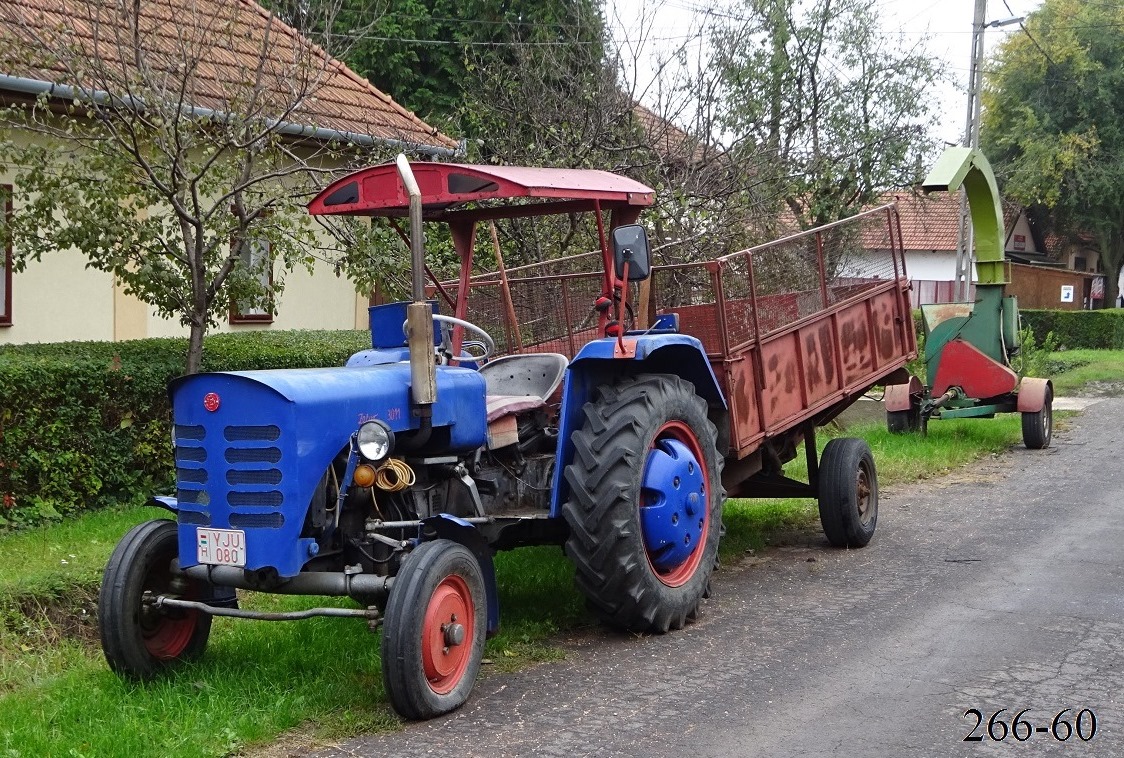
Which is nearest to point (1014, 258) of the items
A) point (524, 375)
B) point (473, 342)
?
point (473, 342)

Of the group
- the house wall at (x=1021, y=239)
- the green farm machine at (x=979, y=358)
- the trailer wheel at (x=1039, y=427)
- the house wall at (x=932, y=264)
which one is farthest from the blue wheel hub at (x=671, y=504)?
the house wall at (x=1021, y=239)

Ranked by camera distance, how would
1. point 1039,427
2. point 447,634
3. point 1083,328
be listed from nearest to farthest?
1. point 447,634
2. point 1039,427
3. point 1083,328

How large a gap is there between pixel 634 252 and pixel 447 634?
7.04ft

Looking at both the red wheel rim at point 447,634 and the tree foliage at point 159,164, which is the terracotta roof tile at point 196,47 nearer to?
the tree foliage at point 159,164

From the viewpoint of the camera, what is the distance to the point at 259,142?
8641mm

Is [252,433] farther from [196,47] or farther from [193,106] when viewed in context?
[196,47]

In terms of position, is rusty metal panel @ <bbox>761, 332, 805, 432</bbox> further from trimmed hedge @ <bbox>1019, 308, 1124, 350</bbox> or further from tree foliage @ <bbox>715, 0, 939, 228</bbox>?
trimmed hedge @ <bbox>1019, 308, 1124, 350</bbox>

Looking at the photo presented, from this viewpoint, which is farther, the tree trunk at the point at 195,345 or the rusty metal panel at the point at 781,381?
the tree trunk at the point at 195,345

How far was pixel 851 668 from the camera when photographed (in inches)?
229

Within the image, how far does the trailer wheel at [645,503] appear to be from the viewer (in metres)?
6.01

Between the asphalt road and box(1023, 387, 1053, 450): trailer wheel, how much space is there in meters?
4.51

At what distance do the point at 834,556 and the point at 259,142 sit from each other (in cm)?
483

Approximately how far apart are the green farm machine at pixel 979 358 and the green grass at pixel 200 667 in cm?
581

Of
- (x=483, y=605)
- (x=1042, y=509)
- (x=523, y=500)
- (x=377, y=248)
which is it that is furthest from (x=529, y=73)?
(x=483, y=605)
